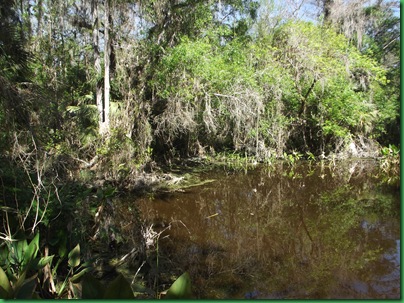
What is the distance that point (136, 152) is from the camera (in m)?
10.3

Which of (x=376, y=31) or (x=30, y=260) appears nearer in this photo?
(x=30, y=260)

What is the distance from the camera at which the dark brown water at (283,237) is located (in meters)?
4.46

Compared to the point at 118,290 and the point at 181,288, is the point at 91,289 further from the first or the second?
the point at 181,288

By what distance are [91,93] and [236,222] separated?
6.69 metres

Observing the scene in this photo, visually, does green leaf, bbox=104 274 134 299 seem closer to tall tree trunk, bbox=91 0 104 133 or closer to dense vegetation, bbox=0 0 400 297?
dense vegetation, bbox=0 0 400 297

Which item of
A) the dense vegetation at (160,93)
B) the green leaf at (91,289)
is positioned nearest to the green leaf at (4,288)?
the green leaf at (91,289)

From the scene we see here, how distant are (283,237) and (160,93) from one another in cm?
672

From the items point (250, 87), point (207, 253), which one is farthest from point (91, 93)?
point (207, 253)

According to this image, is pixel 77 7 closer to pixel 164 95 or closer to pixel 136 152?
pixel 164 95

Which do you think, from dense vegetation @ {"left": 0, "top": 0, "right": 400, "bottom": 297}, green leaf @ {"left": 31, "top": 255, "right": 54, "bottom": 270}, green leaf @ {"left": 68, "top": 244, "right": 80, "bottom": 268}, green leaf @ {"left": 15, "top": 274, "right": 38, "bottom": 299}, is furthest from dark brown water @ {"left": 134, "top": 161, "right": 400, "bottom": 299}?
green leaf @ {"left": 15, "top": 274, "right": 38, "bottom": 299}

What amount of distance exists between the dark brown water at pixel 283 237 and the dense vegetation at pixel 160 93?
1.63 metres

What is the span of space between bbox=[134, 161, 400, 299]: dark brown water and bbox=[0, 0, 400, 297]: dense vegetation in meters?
1.63

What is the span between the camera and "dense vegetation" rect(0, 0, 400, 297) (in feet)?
12.0

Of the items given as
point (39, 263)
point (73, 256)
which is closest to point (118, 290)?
point (39, 263)
